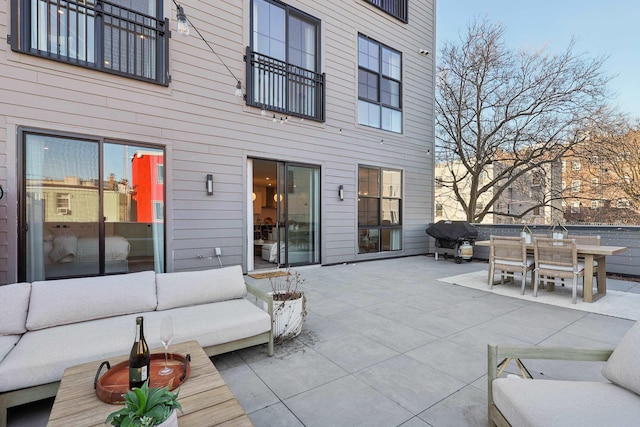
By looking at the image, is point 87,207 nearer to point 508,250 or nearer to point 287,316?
point 287,316

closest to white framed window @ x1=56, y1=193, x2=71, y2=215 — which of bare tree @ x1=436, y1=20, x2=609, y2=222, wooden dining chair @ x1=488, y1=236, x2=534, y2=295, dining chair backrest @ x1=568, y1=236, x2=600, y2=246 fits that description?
wooden dining chair @ x1=488, y1=236, x2=534, y2=295

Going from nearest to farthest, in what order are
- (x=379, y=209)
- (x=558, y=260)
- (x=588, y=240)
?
(x=558, y=260) < (x=588, y=240) < (x=379, y=209)

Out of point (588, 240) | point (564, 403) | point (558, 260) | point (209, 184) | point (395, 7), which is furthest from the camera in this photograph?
point (395, 7)

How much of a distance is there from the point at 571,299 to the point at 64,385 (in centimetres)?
581

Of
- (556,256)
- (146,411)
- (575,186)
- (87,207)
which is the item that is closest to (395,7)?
(556,256)

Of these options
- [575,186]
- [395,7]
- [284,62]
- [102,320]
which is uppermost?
[395,7]

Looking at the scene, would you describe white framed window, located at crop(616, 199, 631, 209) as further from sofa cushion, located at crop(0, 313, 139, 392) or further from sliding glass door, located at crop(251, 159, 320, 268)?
sofa cushion, located at crop(0, 313, 139, 392)

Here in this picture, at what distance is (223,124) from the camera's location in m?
5.68

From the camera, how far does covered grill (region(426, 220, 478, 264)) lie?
799cm

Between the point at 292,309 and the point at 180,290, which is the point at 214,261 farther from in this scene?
the point at 292,309

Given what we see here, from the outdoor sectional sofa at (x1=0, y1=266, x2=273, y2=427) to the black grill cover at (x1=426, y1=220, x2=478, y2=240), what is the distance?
6366mm

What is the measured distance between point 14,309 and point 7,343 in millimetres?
301

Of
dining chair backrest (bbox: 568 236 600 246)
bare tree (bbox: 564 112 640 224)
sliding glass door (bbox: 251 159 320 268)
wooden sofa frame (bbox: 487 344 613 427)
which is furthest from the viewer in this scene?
bare tree (bbox: 564 112 640 224)

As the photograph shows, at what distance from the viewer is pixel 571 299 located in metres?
4.55
